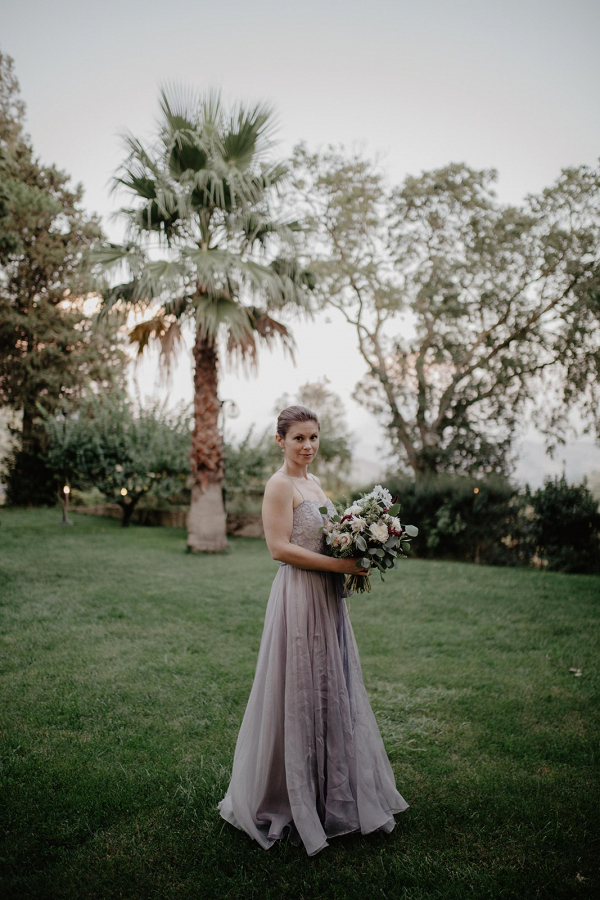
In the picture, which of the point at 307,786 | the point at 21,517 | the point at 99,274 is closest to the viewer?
the point at 307,786

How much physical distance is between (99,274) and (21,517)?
31.5 ft

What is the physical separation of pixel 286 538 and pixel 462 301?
15016mm

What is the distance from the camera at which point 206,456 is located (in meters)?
10.9

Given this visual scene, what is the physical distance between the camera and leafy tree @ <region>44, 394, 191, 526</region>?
13.2m

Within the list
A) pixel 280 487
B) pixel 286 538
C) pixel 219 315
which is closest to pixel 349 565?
pixel 286 538

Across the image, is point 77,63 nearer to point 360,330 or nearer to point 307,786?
point 360,330

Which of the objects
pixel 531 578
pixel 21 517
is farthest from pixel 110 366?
pixel 531 578

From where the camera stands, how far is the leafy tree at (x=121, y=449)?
43.3 feet

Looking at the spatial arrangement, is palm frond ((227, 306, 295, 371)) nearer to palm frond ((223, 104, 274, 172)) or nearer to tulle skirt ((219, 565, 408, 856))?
palm frond ((223, 104, 274, 172))

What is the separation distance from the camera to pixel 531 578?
9.38m

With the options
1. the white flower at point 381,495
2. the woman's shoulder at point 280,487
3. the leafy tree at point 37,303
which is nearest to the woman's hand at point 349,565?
the white flower at point 381,495

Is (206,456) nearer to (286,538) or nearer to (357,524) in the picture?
(286,538)

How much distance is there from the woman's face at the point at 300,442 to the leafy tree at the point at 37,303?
18609 millimetres

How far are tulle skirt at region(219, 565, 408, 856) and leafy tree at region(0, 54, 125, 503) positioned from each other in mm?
18787
